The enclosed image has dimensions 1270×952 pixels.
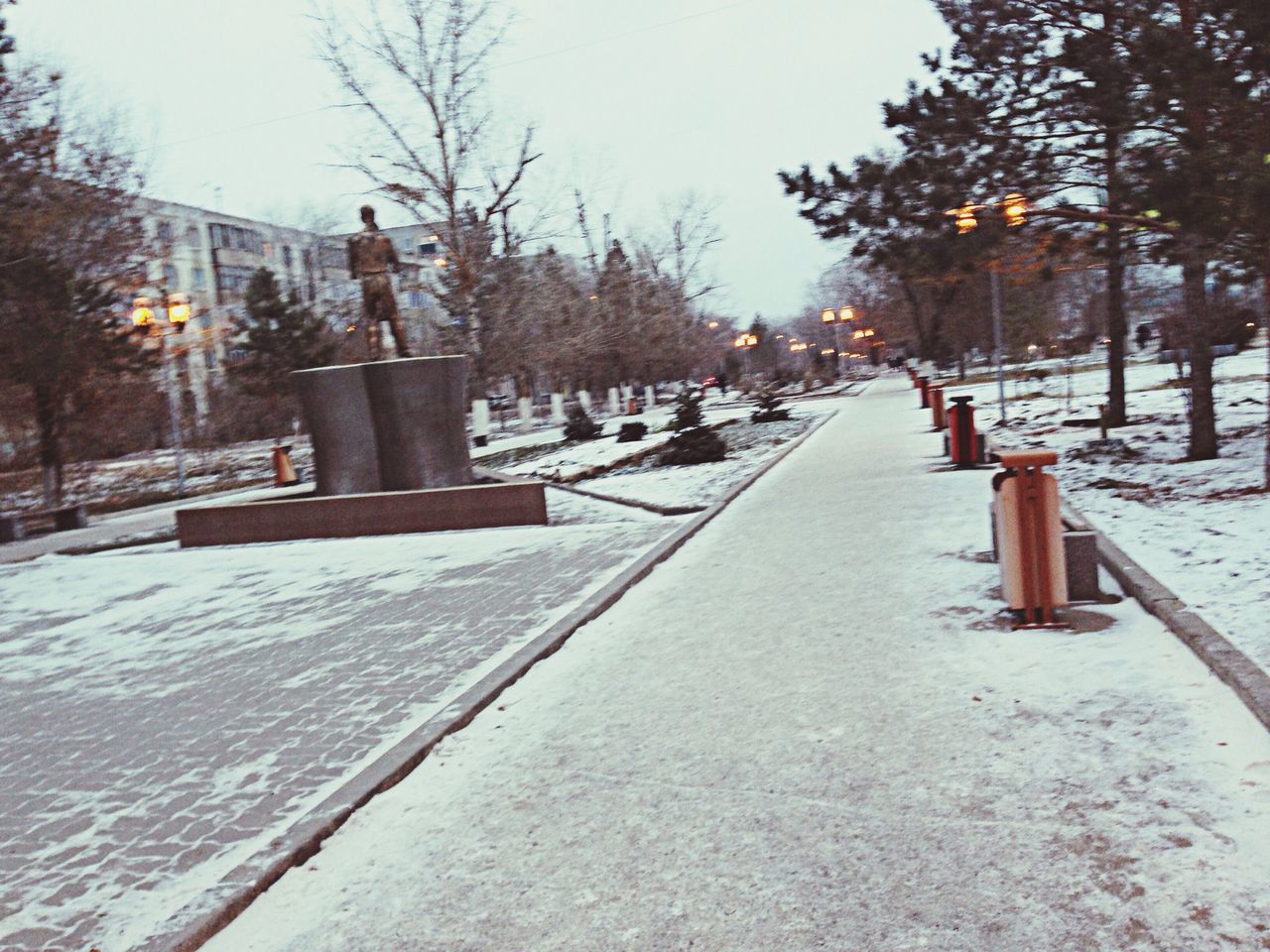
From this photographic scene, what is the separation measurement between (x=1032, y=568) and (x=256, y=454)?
137 feet

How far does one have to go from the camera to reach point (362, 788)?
14.3 feet

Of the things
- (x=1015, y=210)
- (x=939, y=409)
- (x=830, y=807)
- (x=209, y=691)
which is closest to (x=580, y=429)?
(x=939, y=409)

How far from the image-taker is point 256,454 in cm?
4384

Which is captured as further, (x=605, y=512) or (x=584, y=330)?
(x=584, y=330)

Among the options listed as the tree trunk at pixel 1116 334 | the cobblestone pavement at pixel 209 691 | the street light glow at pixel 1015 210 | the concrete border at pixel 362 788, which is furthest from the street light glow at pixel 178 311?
the concrete border at pixel 362 788

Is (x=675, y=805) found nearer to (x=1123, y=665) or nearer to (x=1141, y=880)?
(x=1141, y=880)

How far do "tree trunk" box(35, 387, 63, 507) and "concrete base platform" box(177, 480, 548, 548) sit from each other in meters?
10.0

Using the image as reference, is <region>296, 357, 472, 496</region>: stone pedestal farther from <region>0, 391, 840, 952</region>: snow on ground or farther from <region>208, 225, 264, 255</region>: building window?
<region>208, 225, 264, 255</region>: building window

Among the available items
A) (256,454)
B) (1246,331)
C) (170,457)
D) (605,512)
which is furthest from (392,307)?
(1246,331)

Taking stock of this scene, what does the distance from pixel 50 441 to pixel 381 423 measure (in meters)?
12.2

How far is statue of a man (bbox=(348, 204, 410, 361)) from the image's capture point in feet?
49.1

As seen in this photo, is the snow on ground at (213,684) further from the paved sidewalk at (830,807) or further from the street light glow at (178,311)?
the street light glow at (178,311)

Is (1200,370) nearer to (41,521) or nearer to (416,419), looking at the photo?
(416,419)

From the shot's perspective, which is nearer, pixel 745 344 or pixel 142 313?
pixel 142 313
